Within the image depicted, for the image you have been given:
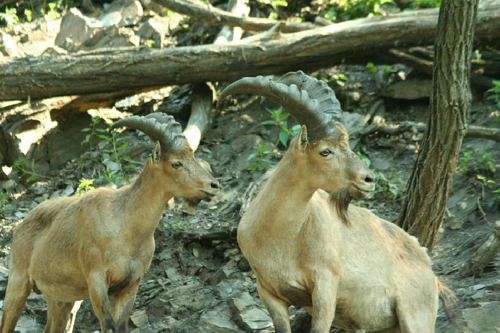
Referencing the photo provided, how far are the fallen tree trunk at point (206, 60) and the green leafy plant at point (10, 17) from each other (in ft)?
9.30

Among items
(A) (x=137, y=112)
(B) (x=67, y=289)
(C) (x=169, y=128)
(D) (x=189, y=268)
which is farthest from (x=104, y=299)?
(A) (x=137, y=112)

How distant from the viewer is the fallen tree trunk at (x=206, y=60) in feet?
41.3

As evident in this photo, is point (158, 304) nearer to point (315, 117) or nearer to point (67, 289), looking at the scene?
point (67, 289)

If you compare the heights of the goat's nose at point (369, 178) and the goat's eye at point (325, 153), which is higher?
the goat's eye at point (325, 153)

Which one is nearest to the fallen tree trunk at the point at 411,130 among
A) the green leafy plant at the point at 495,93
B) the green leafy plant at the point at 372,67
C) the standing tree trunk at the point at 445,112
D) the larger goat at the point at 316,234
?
the green leafy plant at the point at 495,93

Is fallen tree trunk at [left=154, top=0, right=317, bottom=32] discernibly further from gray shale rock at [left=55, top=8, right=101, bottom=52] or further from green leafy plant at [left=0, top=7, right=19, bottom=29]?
green leafy plant at [left=0, top=7, right=19, bottom=29]

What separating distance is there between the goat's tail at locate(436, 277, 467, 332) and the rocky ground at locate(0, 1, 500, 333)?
0.09m

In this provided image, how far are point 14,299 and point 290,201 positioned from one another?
3.75 metres

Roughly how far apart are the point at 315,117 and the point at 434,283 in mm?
2335

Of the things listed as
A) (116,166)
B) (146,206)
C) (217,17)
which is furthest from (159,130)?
(217,17)

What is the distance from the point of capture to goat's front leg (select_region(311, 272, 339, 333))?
22.2 feet

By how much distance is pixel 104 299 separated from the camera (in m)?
7.80

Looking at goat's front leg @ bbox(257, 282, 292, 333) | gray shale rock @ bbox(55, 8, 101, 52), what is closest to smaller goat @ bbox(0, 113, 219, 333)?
goat's front leg @ bbox(257, 282, 292, 333)

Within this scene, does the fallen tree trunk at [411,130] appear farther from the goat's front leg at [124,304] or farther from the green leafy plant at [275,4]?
the goat's front leg at [124,304]
